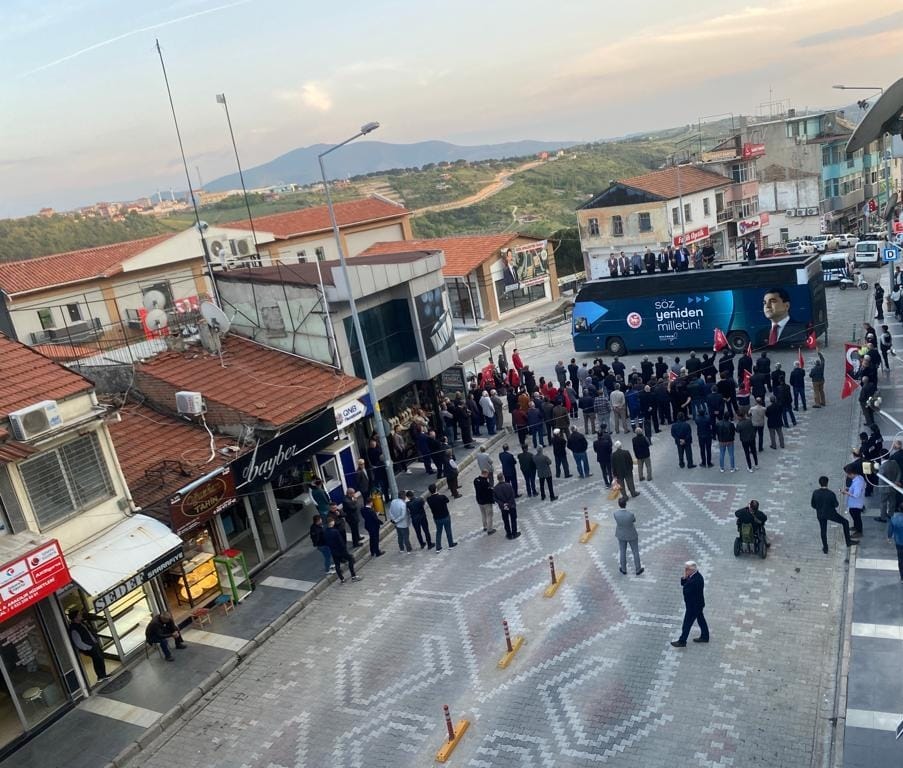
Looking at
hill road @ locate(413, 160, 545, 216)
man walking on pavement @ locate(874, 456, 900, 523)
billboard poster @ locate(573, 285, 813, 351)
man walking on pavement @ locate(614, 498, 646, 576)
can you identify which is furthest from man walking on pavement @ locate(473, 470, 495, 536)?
hill road @ locate(413, 160, 545, 216)

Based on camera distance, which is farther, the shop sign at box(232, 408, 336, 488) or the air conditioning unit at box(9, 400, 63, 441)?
the shop sign at box(232, 408, 336, 488)

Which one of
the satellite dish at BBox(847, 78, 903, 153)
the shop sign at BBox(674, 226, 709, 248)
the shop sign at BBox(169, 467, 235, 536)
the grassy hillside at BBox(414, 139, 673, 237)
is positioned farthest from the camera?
the grassy hillside at BBox(414, 139, 673, 237)

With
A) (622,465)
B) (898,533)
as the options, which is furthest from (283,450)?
(898,533)

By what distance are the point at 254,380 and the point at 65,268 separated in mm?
23753

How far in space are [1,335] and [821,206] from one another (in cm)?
5667

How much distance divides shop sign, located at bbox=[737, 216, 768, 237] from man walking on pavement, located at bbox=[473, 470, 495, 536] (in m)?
42.0

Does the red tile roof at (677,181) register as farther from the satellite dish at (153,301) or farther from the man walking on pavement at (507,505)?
the man walking on pavement at (507,505)

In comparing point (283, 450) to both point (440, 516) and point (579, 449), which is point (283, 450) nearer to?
point (440, 516)

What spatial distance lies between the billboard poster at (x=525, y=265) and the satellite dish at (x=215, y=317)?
2598 cm

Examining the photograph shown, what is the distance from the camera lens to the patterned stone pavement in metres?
10.1

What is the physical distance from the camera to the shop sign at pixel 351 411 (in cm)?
1874

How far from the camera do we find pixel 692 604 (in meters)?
11.3

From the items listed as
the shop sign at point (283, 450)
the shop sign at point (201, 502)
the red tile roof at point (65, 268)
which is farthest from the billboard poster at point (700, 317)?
the red tile roof at point (65, 268)

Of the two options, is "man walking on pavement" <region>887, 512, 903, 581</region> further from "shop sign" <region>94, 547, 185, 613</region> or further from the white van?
the white van
